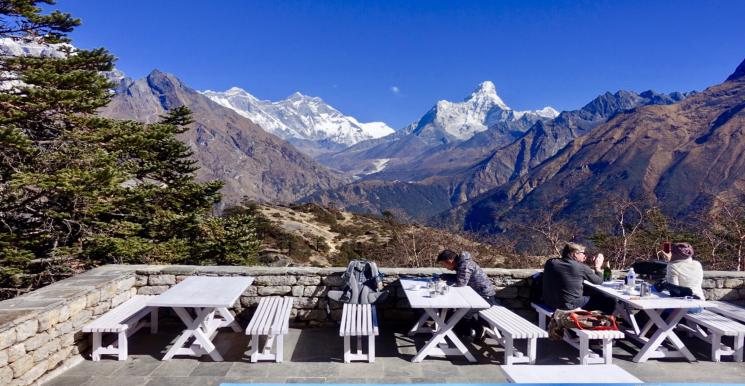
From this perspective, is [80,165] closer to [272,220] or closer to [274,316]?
[274,316]

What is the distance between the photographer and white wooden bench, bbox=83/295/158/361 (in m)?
5.20

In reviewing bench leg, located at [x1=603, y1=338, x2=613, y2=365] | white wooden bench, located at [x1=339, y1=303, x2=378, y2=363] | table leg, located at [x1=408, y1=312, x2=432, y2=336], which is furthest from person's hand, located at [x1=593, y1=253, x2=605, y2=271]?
white wooden bench, located at [x1=339, y1=303, x2=378, y2=363]

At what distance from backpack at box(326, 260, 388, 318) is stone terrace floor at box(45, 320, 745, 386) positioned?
22.3 inches

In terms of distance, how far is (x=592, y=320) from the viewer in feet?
17.9

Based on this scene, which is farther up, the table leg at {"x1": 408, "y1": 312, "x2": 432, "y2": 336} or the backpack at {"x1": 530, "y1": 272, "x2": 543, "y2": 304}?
the backpack at {"x1": 530, "y1": 272, "x2": 543, "y2": 304}

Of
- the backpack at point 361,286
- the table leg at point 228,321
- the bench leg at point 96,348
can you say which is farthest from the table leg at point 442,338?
the bench leg at point 96,348

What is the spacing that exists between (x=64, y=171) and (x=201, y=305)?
11112 millimetres

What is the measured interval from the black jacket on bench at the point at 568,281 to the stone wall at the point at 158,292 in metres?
1.17

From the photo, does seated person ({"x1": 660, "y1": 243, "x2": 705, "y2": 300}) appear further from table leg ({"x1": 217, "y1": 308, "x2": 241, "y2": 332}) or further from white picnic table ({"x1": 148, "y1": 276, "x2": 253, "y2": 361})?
table leg ({"x1": 217, "y1": 308, "x2": 241, "y2": 332})

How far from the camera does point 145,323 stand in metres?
6.36

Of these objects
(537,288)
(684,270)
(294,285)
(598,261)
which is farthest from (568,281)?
(294,285)

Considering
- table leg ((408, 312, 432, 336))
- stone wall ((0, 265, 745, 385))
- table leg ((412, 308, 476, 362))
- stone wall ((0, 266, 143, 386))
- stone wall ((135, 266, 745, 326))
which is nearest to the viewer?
stone wall ((0, 266, 143, 386))

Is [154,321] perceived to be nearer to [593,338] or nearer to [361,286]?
[361,286]

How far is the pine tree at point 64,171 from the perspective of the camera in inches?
536
